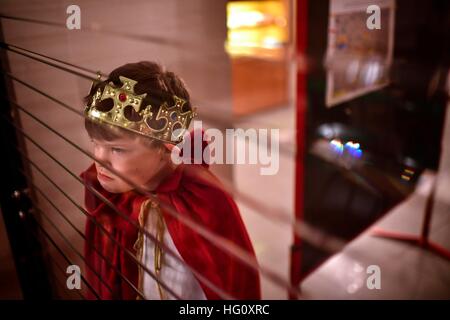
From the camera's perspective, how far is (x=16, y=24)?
0.77m

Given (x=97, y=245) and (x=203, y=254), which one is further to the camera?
(x=97, y=245)

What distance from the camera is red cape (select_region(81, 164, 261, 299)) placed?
2.19 feet

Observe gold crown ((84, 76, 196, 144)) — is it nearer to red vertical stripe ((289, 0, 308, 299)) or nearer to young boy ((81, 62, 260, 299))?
young boy ((81, 62, 260, 299))

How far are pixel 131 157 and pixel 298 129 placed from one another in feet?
3.05

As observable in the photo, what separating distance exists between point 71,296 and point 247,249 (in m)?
0.66

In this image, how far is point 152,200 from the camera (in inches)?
26.3

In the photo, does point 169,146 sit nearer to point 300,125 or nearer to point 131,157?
point 131,157

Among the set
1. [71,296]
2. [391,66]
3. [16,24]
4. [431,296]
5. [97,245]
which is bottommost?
[431,296]

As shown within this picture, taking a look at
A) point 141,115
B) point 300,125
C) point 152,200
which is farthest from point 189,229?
point 300,125

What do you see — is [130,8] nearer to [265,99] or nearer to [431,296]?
[431,296]

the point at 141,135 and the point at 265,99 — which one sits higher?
the point at 141,135

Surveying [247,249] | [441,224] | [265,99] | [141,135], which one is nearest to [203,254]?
[247,249]

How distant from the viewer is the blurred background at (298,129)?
0.72 m

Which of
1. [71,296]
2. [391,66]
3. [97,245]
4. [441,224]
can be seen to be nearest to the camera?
[97,245]
